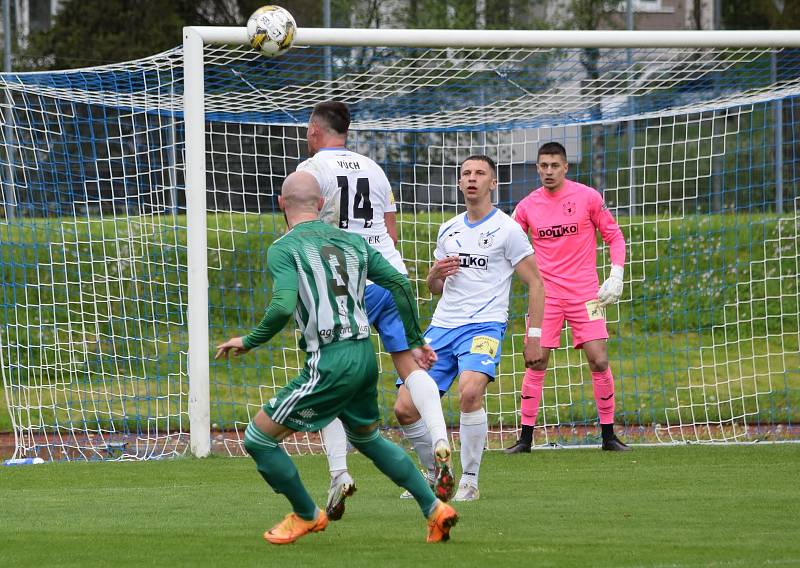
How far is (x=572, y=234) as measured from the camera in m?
9.88

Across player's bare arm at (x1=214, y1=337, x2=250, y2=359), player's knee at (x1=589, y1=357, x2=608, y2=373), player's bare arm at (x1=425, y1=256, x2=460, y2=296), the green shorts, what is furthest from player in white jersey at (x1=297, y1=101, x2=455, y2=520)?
player's knee at (x1=589, y1=357, x2=608, y2=373)

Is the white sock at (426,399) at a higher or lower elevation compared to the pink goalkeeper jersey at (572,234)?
lower

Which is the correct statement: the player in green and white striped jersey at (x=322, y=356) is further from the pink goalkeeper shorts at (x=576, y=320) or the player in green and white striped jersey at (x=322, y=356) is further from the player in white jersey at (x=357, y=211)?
the pink goalkeeper shorts at (x=576, y=320)

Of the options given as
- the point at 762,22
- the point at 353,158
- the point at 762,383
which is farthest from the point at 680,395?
the point at 762,22

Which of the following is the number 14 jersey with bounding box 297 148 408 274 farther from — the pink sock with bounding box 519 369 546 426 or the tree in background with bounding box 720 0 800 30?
the tree in background with bounding box 720 0 800 30

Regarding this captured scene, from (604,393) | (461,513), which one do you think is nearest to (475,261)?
(461,513)

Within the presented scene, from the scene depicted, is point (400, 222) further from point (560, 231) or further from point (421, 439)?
point (421, 439)

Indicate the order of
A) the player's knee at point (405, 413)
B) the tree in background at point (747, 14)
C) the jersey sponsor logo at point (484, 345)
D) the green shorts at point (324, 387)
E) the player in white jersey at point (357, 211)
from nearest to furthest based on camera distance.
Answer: the green shorts at point (324, 387)
the player in white jersey at point (357, 211)
the player's knee at point (405, 413)
the jersey sponsor logo at point (484, 345)
the tree in background at point (747, 14)

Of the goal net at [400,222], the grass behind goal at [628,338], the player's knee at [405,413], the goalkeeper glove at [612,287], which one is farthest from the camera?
the grass behind goal at [628,338]

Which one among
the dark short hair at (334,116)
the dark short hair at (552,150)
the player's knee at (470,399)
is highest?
the dark short hair at (334,116)

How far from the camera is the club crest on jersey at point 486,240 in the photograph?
7625 mm

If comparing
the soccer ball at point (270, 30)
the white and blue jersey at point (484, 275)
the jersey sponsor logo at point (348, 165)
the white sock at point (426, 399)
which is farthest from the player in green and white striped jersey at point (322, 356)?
the soccer ball at point (270, 30)

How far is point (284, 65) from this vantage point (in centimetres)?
1094

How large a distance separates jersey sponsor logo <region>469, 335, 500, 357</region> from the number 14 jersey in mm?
604
